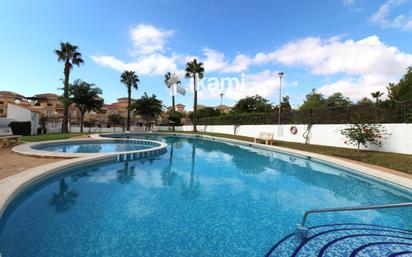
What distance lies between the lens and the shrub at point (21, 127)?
59.3ft

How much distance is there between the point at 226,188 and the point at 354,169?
6247mm

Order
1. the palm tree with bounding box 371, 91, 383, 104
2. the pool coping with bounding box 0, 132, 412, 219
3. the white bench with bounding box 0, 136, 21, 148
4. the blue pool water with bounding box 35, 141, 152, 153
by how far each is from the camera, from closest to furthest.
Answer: the pool coping with bounding box 0, 132, 412, 219
the white bench with bounding box 0, 136, 21, 148
the blue pool water with bounding box 35, 141, 152, 153
the palm tree with bounding box 371, 91, 383, 104

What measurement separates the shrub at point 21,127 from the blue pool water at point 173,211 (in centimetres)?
1552

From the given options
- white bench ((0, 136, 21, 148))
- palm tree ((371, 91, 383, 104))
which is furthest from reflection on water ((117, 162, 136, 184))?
palm tree ((371, 91, 383, 104))

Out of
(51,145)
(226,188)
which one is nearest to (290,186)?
(226,188)

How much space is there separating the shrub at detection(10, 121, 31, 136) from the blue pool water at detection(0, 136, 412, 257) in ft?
50.9

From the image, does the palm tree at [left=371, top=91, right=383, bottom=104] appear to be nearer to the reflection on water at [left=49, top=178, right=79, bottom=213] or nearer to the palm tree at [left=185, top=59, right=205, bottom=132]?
the palm tree at [left=185, top=59, right=205, bottom=132]

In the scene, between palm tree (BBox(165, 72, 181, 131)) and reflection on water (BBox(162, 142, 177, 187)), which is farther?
palm tree (BBox(165, 72, 181, 131))

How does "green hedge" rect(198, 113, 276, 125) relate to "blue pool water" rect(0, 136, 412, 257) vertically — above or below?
above

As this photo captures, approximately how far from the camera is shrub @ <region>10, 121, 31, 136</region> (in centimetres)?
1808

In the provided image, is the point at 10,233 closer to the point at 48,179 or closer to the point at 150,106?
the point at 48,179

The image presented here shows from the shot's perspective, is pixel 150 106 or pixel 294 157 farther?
pixel 150 106

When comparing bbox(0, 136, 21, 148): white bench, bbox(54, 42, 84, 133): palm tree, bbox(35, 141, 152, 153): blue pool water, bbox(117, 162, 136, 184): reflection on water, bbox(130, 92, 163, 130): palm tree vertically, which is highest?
bbox(54, 42, 84, 133): palm tree

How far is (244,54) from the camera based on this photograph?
2588cm
